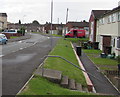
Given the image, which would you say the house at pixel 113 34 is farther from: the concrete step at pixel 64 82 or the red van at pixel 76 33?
the red van at pixel 76 33

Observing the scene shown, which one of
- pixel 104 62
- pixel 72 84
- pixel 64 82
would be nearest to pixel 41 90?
pixel 64 82

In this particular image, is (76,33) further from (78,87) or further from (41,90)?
(41,90)

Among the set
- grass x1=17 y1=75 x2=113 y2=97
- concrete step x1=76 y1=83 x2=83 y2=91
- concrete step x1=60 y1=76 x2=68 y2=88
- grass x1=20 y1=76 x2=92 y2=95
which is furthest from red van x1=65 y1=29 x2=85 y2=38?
grass x1=17 y1=75 x2=113 y2=97

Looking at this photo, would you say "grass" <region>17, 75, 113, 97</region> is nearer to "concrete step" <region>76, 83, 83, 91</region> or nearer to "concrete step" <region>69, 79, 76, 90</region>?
A: "concrete step" <region>69, 79, 76, 90</region>

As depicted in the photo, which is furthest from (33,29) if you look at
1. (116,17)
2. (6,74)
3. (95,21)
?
(6,74)

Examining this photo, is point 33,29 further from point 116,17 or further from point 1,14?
point 116,17

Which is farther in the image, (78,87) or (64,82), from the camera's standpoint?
(78,87)

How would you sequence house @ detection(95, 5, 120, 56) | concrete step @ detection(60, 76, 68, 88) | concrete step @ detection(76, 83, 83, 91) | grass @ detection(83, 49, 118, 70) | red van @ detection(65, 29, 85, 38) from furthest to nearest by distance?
red van @ detection(65, 29, 85, 38)
house @ detection(95, 5, 120, 56)
grass @ detection(83, 49, 118, 70)
concrete step @ detection(76, 83, 83, 91)
concrete step @ detection(60, 76, 68, 88)

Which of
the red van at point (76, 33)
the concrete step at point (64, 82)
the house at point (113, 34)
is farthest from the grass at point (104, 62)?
the red van at point (76, 33)

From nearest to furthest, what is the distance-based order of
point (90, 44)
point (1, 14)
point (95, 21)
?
point (90, 44), point (95, 21), point (1, 14)

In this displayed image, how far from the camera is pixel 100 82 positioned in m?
11.2

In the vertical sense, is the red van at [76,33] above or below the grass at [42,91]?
above

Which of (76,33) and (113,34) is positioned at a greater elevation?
(76,33)

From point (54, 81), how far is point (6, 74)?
8.32ft
